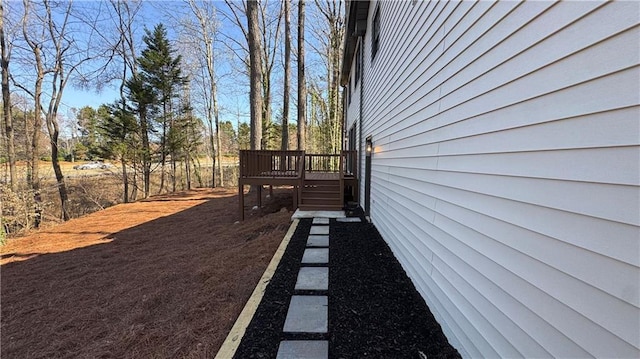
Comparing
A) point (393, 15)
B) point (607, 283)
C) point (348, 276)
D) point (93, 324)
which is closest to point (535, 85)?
point (607, 283)

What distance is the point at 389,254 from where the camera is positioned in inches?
158

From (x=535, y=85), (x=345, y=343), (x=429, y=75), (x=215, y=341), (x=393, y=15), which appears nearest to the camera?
(x=535, y=85)

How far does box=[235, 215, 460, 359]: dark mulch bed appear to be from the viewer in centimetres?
200

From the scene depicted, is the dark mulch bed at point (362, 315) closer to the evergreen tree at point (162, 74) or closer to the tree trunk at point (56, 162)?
the tree trunk at point (56, 162)

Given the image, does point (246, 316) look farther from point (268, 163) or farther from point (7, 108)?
point (7, 108)

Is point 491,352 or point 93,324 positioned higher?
point 491,352

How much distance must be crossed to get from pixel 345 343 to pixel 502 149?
1.70 m

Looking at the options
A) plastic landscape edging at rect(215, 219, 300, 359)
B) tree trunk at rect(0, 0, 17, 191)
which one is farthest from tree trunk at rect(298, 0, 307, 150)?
tree trunk at rect(0, 0, 17, 191)

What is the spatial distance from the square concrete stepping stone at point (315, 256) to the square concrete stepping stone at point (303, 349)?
163cm

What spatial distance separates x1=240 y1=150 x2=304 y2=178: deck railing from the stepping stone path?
4079 millimetres

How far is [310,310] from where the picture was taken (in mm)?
2514

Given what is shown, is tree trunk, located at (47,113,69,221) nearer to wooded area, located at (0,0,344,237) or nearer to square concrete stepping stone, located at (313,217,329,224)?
wooded area, located at (0,0,344,237)

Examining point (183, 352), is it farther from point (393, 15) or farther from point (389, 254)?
point (393, 15)

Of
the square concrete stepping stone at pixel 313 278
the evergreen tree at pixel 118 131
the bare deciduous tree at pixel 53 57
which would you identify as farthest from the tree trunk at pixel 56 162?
the square concrete stepping stone at pixel 313 278
